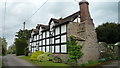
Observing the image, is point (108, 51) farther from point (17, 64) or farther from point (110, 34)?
point (17, 64)

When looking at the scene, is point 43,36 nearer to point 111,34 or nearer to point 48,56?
point 48,56

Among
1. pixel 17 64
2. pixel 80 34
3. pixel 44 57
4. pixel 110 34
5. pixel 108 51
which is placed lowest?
pixel 17 64

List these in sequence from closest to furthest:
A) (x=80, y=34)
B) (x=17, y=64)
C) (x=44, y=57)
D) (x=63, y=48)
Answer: (x=17, y=64), (x=80, y=34), (x=63, y=48), (x=44, y=57)

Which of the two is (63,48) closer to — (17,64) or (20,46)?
(17,64)

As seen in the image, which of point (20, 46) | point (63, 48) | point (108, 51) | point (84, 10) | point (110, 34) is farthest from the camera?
point (20, 46)

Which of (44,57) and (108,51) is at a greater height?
(108,51)

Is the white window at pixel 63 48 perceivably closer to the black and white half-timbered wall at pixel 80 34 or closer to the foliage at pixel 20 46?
the black and white half-timbered wall at pixel 80 34

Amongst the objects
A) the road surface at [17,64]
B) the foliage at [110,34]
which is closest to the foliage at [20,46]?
the road surface at [17,64]

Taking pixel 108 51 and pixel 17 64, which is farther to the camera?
pixel 108 51

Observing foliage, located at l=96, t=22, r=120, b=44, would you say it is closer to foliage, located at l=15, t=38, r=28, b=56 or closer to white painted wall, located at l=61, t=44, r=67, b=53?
white painted wall, located at l=61, t=44, r=67, b=53

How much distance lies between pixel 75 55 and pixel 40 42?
13625 millimetres

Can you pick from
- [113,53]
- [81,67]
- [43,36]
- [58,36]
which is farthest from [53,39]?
[113,53]

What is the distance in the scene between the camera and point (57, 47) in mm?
19594

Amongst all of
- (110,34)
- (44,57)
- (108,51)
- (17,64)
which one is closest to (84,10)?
(110,34)
